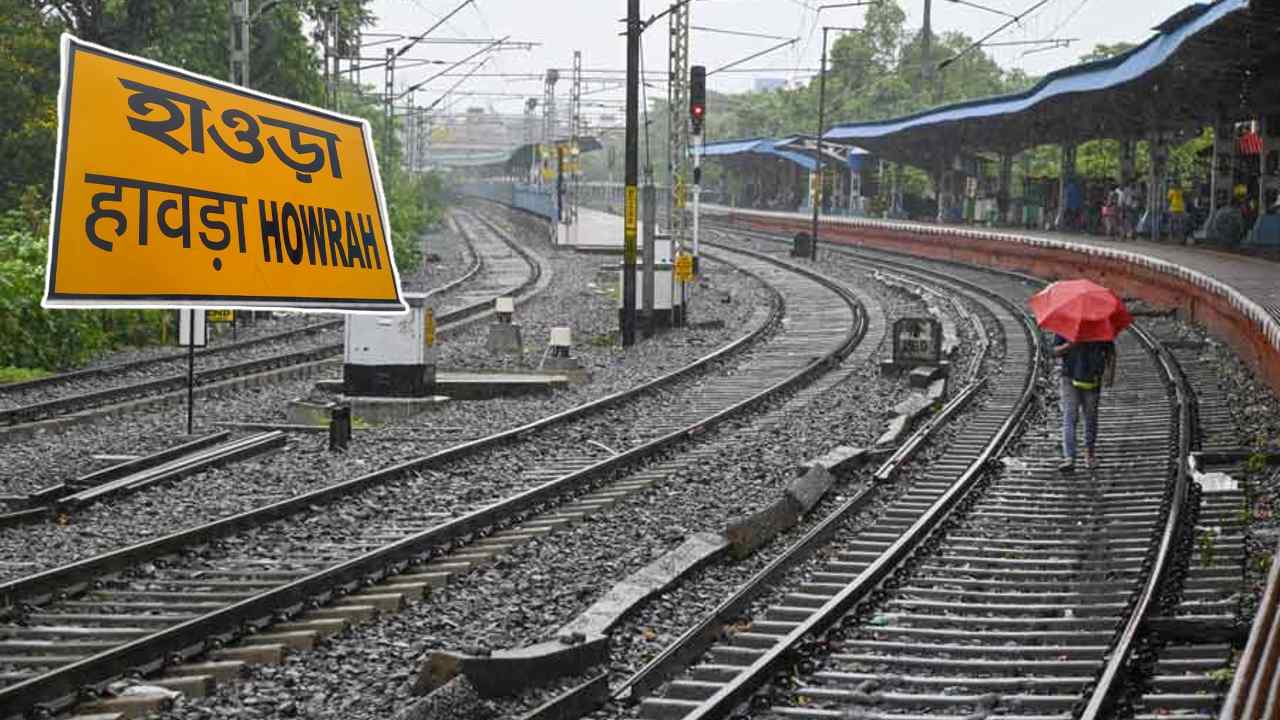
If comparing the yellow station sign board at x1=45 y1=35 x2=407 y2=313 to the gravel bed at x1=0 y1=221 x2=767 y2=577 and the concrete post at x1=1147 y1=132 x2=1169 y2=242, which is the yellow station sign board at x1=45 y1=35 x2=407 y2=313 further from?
the concrete post at x1=1147 y1=132 x2=1169 y2=242

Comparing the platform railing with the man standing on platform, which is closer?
the platform railing

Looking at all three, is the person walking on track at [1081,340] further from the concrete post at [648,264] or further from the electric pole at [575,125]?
the electric pole at [575,125]

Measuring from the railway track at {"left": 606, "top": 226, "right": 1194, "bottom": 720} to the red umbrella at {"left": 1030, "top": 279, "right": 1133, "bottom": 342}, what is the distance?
1223 millimetres

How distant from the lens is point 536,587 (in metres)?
10.4

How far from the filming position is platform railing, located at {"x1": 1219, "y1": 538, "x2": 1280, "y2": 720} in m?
5.32

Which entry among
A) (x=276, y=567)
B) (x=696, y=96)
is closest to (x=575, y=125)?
(x=696, y=96)

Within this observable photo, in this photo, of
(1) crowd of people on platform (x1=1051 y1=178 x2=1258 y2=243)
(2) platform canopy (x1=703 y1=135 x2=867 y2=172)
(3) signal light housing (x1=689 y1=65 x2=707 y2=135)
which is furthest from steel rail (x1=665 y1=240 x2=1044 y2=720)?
(2) platform canopy (x1=703 y1=135 x2=867 y2=172)

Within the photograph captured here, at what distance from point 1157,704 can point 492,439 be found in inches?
345

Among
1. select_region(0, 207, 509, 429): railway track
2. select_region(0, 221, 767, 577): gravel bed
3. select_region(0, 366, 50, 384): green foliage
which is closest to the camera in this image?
select_region(0, 221, 767, 577): gravel bed

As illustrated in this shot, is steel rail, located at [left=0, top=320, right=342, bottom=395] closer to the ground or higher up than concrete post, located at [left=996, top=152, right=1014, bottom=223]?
Result: closer to the ground

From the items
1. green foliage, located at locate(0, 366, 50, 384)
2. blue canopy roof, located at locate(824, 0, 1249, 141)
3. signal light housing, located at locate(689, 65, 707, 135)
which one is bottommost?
green foliage, located at locate(0, 366, 50, 384)

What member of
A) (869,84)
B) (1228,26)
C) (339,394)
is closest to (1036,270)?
(1228,26)

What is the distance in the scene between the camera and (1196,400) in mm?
18312

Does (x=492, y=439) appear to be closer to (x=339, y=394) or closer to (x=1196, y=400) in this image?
(x=339, y=394)
